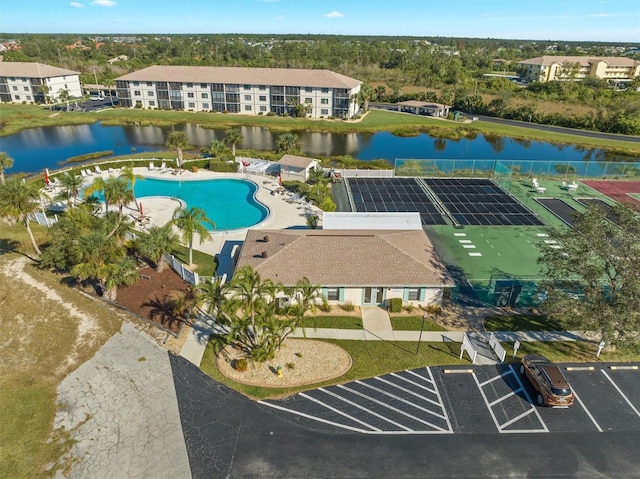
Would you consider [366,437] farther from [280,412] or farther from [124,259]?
[124,259]

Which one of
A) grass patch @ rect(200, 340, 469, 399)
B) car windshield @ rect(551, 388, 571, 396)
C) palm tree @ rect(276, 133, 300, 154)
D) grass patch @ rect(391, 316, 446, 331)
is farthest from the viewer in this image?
palm tree @ rect(276, 133, 300, 154)

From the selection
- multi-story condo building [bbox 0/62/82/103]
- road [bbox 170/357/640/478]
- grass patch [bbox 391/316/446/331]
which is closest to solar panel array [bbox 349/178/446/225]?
grass patch [bbox 391/316/446/331]

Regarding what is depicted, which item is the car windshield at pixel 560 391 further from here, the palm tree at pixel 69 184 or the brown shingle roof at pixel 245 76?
the brown shingle roof at pixel 245 76

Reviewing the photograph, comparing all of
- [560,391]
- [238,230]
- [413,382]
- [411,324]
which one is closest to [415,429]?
[413,382]

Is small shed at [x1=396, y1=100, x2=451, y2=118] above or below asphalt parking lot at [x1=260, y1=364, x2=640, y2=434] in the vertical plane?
above

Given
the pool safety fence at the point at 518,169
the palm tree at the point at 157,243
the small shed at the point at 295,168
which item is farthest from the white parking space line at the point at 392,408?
the pool safety fence at the point at 518,169

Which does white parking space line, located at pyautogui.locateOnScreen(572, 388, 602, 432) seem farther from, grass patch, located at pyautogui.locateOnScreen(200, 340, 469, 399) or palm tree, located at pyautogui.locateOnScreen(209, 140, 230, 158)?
palm tree, located at pyautogui.locateOnScreen(209, 140, 230, 158)

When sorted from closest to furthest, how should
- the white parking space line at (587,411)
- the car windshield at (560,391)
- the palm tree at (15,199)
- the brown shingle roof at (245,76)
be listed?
the white parking space line at (587,411)
the car windshield at (560,391)
the palm tree at (15,199)
the brown shingle roof at (245,76)

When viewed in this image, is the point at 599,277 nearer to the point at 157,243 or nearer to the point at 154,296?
the point at 154,296
